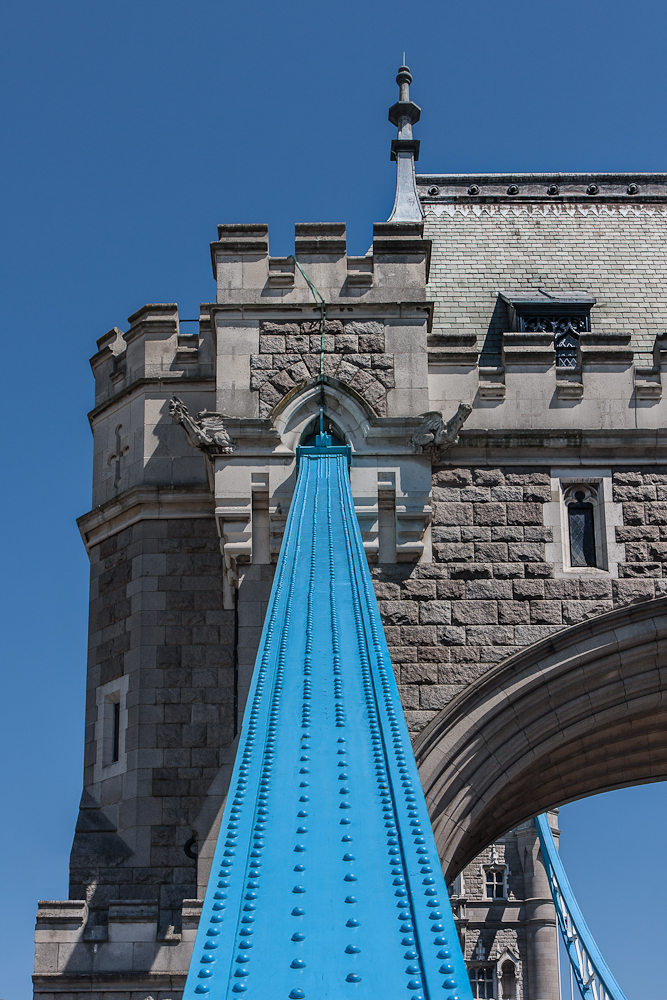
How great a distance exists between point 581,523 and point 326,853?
24.8 ft

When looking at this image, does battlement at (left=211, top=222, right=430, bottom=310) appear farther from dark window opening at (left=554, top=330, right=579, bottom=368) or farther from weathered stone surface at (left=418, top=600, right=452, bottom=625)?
dark window opening at (left=554, top=330, right=579, bottom=368)

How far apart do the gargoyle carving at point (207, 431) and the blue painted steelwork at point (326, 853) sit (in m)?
4.95

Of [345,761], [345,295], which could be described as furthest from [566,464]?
[345,761]

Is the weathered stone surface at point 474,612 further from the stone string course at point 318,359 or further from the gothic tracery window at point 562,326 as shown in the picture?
the gothic tracery window at point 562,326

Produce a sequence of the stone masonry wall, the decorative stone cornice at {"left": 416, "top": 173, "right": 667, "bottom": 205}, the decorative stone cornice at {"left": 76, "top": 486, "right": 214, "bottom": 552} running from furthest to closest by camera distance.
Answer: the decorative stone cornice at {"left": 416, "top": 173, "right": 667, "bottom": 205} → the decorative stone cornice at {"left": 76, "top": 486, "right": 214, "bottom": 552} → the stone masonry wall

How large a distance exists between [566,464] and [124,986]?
515cm

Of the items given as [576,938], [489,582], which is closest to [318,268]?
[489,582]

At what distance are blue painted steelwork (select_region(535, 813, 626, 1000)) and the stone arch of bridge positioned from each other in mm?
16172

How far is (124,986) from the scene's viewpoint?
32.8 ft

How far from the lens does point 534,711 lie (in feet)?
35.1

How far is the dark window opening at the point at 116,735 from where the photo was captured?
453 inches

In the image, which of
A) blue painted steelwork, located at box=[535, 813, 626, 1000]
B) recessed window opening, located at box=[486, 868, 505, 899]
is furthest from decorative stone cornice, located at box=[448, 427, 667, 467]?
recessed window opening, located at box=[486, 868, 505, 899]

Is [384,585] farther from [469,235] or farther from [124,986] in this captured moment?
[469,235]

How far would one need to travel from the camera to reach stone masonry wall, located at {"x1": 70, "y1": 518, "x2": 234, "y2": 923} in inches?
426
